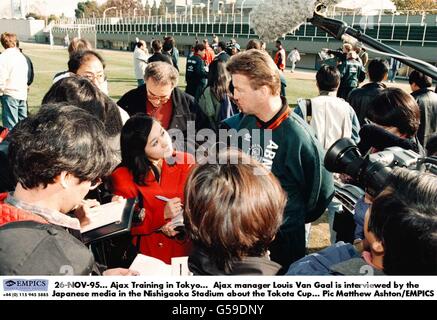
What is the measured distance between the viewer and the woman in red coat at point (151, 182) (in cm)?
269

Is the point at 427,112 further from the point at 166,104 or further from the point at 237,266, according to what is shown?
the point at 237,266

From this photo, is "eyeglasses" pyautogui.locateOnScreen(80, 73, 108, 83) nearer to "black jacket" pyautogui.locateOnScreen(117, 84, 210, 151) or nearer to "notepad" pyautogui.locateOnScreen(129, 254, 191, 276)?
"black jacket" pyautogui.locateOnScreen(117, 84, 210, 151)

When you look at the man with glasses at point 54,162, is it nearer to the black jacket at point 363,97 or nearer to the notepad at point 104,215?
the notepad at point 104,215

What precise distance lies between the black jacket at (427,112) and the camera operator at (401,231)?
3765mm

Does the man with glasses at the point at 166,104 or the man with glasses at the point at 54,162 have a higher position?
the man with glasses at the point at 54,162

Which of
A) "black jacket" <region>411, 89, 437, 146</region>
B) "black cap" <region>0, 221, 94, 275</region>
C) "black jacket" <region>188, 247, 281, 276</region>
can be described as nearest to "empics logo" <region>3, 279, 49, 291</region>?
"black cap" <region>0, 221, 94, 275</region>

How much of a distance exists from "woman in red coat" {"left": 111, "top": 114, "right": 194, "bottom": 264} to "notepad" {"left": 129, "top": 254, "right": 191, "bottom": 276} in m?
0.48

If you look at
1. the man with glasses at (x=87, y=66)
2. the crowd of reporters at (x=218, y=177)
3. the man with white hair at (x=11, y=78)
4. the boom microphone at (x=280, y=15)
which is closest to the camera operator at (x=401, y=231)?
the crowd of reporters at (x=218, y=177)

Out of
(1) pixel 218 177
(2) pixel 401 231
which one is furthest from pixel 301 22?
(2) pixel 401 231

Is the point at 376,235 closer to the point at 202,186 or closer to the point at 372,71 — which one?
the point at 202,186

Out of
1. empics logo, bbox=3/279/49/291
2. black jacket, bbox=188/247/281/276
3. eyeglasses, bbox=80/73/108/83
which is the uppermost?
eyeglasses, bbox=80/73/108/83

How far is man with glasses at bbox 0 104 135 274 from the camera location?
1538 mm

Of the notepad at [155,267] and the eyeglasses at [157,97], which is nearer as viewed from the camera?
the notepad at [155,267]

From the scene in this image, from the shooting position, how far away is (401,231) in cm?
133
